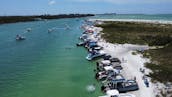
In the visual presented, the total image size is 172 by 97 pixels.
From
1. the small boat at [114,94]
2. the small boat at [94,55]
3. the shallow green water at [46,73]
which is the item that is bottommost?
the shallow green water at [46,73]

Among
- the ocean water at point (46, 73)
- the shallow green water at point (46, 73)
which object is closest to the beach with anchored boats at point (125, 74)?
the ocean water at point (46, 73)

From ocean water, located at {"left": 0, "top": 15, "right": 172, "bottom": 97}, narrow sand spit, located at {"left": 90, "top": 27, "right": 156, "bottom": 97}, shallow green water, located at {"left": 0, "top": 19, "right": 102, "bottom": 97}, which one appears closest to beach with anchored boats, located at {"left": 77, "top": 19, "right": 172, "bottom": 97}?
narrow sand spit, located at {"left": 90, "top": 27, "right": 156, "bottom": 97}

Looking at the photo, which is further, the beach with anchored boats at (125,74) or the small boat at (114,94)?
the beach with anchored boats at (125,74)

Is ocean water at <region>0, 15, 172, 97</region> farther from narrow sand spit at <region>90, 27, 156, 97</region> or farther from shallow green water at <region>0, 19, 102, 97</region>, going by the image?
narrow sand spit at <region>90, 27, 156, 97</region>

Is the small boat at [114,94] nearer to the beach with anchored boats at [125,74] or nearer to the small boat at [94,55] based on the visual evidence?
the beach with anchored boats at [125,74]

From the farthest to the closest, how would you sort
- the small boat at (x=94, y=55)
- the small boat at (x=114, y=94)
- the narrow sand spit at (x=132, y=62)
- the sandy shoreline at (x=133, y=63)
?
the small boat at (x=94, y=55) → the narrow sand spit at (x=132, y=62) → the sandy shoreline at (x=133, y=63) → the small boat at (x=114, y=94)

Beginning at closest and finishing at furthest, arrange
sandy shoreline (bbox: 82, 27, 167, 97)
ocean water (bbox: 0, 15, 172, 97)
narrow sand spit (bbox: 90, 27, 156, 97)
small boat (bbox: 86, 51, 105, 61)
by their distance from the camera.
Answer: sandy shoreline (bbox: 82, 27, 167, 97) < narrow sand spit (bbox: 90, 27, 156, 97) < ocean water (bbox: 0, 15, 172, 97) < small boat (bbox: 86, 51, 105, 61)

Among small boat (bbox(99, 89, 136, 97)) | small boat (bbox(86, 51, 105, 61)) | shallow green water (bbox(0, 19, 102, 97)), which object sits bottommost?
shallow green water (bbox(0, 19, 102, 97))

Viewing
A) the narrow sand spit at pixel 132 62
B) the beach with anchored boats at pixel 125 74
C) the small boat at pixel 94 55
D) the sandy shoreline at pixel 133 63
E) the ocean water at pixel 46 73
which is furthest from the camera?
the small boat at pixel 94 55

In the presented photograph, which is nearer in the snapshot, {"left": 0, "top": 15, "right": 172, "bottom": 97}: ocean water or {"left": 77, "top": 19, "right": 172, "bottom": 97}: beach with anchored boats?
{"left": 77, "top": 19, "right": 172, "bottom": 97}: beach with anchored boats
